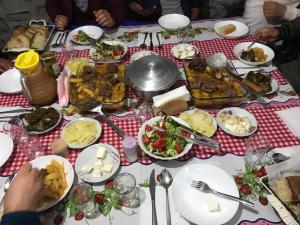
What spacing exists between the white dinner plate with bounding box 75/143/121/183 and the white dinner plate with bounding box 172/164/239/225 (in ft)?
1.18

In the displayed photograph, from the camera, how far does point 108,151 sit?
1641 mm

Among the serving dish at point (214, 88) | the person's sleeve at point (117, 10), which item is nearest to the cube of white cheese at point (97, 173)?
the serving dish at point (214, 88)

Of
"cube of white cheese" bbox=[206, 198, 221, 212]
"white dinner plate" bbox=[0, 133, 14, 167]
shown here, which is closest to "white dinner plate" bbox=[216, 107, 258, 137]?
"cube of white cheese" bbox=[206, 198, 221, 212]

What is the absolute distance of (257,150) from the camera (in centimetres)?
161

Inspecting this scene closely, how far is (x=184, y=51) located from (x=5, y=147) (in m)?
1.53

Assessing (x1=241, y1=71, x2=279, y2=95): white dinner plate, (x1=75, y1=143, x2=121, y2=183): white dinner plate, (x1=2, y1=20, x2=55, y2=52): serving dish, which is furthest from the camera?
(x1=2, y1=20, x2=55, y2=52): serving dish

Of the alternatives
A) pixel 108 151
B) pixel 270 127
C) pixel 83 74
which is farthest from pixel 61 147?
pixel 270 127

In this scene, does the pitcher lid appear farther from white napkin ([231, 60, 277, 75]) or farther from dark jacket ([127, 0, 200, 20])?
A: dark jacket ([127, 0, 200, 20])

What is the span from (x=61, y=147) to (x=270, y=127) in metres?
1.31

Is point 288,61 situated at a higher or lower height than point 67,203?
lower

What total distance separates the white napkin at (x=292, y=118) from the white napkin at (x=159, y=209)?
0.89 metres

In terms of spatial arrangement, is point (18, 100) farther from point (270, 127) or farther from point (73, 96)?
point (270, 127)

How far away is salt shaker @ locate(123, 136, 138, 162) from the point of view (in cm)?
153

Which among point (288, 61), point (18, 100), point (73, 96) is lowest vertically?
point (288, 61)
